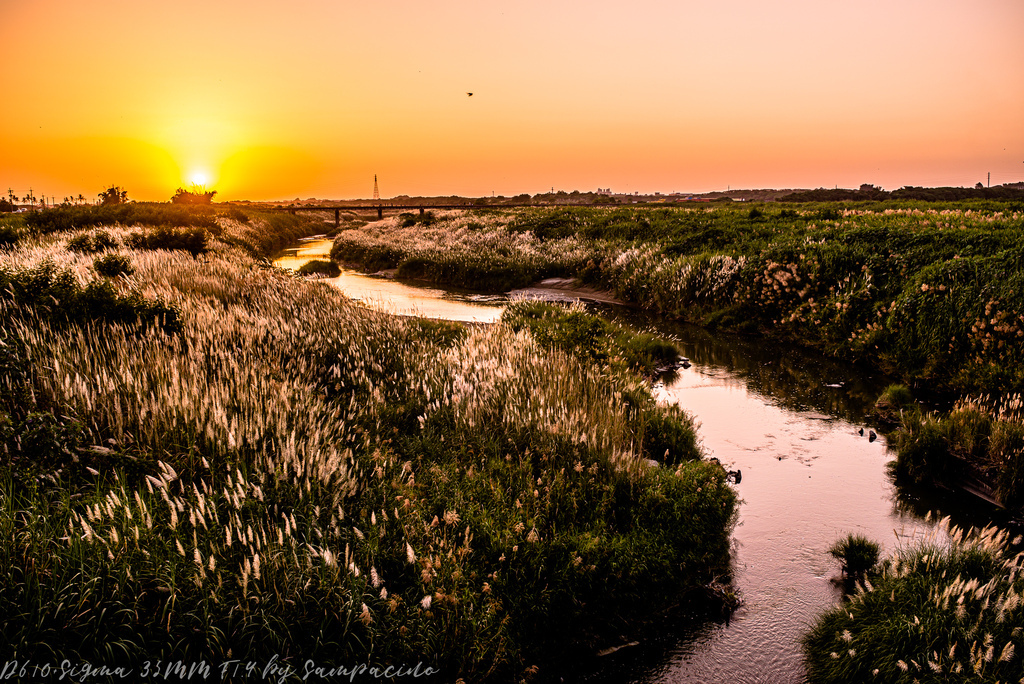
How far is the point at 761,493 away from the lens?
7.54 metres

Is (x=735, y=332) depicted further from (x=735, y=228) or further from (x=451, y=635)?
(x=451, y=635)

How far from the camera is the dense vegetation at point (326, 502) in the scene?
12.4 feet

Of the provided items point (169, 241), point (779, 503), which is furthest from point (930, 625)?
point (169, 241)

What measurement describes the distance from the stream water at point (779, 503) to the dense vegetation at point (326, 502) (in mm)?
449

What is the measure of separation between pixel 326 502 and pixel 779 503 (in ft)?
17.4

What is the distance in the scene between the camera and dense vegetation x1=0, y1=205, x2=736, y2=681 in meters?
3.77

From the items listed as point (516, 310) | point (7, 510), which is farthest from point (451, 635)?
point (516, 310)

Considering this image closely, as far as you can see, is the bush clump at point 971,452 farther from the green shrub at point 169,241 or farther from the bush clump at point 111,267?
the green shrub at point 169,241

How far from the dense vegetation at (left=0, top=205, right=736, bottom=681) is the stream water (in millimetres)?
449

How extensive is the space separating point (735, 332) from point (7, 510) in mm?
16001

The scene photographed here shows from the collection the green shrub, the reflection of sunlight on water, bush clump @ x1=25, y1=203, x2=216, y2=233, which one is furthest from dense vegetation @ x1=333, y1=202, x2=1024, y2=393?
bush clump @ x1=25, y1=203, x2=216, y2=233

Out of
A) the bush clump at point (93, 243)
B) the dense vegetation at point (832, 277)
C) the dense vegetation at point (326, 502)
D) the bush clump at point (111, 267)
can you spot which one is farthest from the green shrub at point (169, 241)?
the dense vegetation at point (326, 502)

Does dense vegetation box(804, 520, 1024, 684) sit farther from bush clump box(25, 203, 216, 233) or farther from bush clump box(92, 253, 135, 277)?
bush clump box(25, 203, 216, 233)

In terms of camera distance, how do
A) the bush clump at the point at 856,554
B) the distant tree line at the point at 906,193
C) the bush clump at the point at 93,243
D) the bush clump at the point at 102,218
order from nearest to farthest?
the bush clump at the point at 856,554, the bush clump at the point at 93,243, the bush clump at the point at 102,218, the distant tree line at the point at 906,193
